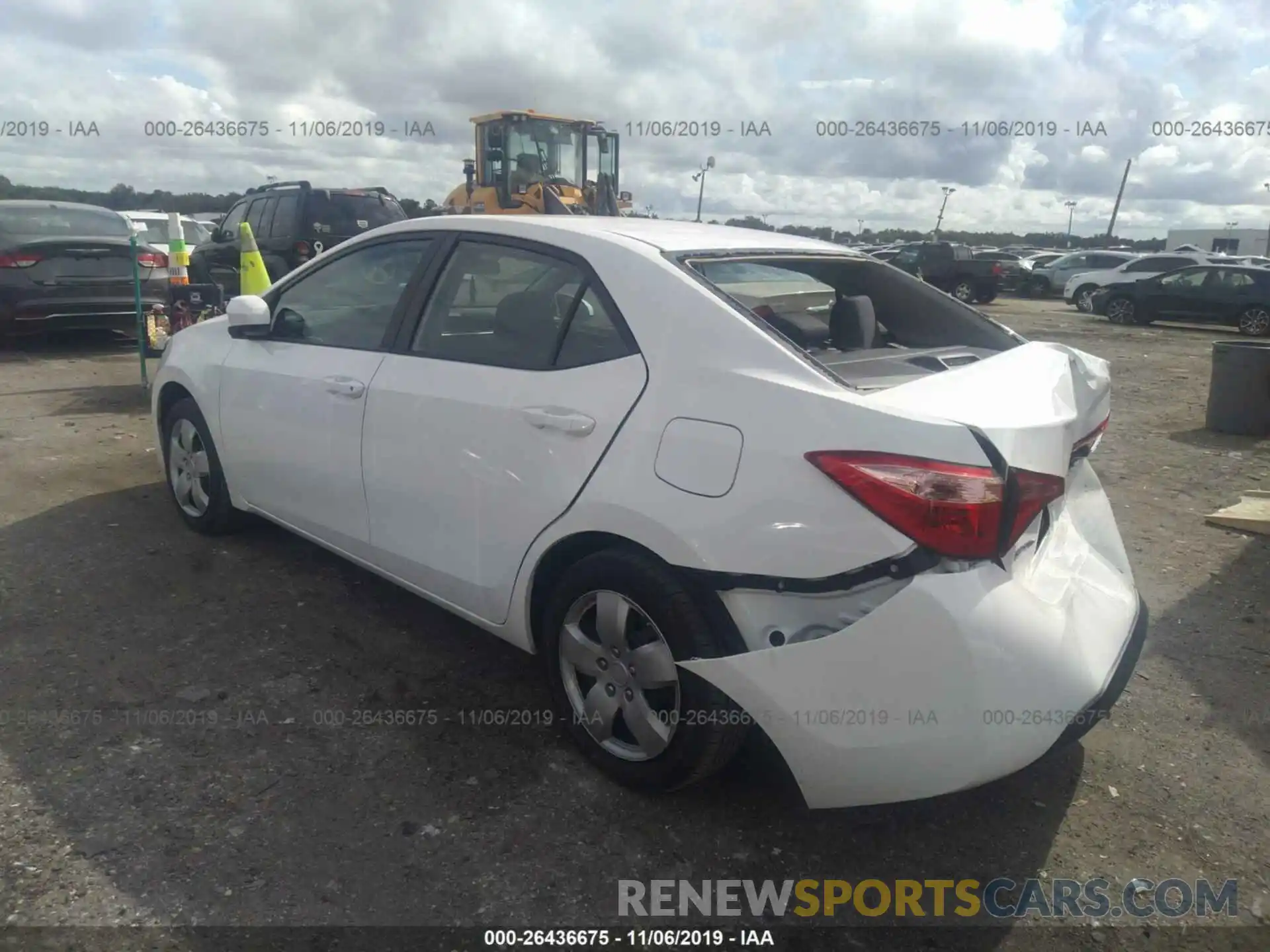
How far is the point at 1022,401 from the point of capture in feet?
8.21

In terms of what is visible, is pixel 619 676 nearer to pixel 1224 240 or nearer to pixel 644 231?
pixel 644 231

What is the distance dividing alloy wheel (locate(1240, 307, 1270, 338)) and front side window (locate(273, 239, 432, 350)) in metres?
20.3

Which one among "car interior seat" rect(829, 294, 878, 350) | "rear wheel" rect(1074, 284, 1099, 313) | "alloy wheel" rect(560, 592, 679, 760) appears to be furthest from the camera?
"rear wheel" rect(1074, 284, 1099, 313)

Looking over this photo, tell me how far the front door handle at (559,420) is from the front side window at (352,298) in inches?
38.0

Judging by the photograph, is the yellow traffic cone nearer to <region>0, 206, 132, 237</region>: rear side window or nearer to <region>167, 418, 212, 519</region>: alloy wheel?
<region>0, 206, 132, 237</region>: rear side window

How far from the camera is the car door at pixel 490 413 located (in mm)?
2785

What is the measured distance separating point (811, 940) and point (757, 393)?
4.46ft

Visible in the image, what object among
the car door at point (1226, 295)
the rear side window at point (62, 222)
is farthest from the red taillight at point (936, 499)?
the car door at point (1226, 295)

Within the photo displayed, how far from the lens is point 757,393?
2.42 m

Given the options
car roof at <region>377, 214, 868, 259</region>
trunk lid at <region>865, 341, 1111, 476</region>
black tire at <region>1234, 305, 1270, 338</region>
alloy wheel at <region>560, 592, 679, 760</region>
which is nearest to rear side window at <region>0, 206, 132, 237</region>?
car roof at <region>377, 214, 868, 259</region>

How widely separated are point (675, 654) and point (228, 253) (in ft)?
40.0

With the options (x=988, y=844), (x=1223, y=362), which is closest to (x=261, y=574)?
(x=988, y=844)

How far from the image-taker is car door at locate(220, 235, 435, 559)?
358 centimetres

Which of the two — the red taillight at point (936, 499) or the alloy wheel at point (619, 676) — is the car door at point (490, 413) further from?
the red taillight at point (936, 499)
